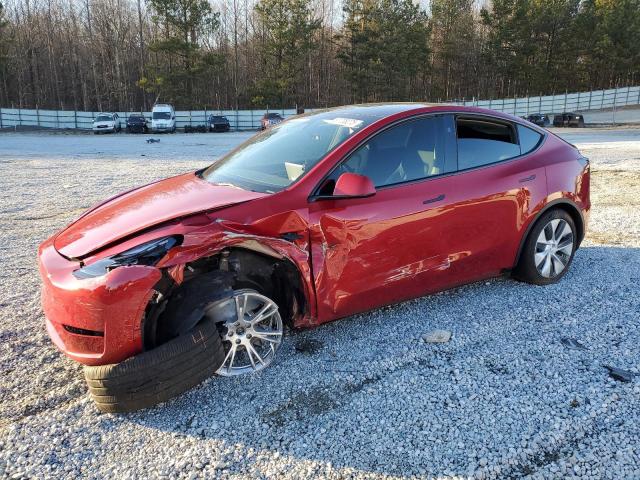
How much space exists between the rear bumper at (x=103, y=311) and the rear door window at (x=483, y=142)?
2.52 m

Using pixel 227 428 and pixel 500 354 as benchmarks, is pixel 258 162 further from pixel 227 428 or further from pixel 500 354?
pixel 500 354

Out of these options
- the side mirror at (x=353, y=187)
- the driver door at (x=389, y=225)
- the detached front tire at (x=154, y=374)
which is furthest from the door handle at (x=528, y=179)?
the detached front tire at (x=154, y=374)

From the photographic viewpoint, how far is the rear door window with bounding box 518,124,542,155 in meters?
4.28

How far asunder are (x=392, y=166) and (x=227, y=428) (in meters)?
2.07

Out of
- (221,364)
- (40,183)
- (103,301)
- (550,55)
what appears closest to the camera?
(103,301)

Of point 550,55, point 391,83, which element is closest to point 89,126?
point 391,83

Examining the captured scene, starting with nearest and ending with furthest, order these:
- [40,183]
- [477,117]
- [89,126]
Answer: [477,117] < [40,183] < [89,126]

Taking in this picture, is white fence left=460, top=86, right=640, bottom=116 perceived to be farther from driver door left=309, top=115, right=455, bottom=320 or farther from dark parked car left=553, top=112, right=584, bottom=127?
driver door left=309, top=115, right=455, bottom=320

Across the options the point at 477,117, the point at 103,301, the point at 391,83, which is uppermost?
the point at 391,83

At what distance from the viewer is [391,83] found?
51.7 metres

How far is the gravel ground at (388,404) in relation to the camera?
236 centimetres

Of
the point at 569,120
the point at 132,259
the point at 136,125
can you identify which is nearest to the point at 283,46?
the point at 136,125

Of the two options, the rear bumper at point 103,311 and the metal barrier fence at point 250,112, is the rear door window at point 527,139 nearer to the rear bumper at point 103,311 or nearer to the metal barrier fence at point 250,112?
the rear bumper at point 103,311

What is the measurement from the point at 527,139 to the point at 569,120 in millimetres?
37345
